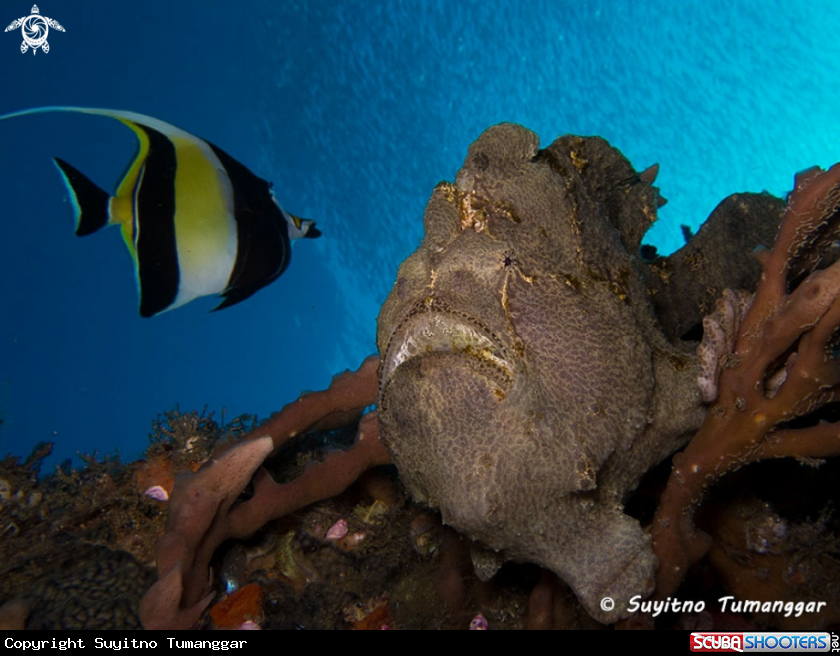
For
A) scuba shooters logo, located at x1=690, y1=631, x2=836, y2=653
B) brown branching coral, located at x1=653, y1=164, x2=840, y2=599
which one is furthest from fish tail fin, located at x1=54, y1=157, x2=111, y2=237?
scuba shooters logo, located at x1=690, y1=631, x2=836, y2=653

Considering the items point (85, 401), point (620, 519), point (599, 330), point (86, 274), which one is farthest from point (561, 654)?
point (85, 401)

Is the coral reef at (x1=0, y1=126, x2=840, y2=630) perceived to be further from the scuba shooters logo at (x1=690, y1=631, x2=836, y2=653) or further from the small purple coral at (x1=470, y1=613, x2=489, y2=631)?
the scuba shooters logo at (x1=690, y1=631, x2=836, y2=653)

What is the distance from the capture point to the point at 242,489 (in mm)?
3174

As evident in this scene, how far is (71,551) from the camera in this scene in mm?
3830

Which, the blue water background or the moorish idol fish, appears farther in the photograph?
the blue water background

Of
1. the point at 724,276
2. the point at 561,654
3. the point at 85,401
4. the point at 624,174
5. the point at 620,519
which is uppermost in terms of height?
the point at 85,401

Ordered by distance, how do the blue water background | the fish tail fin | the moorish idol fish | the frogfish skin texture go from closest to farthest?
the frogfish skin texture, the fish tail fin, the moorish idol fish, the blue water background

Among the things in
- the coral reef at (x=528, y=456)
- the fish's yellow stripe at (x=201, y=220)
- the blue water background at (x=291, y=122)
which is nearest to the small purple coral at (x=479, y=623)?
the coral reef at (x=528, y=456)

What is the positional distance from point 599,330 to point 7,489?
17.9 ft

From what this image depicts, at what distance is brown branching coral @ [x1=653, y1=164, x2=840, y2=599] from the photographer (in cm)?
259

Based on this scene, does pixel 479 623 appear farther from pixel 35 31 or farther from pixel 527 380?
pixel 35 31

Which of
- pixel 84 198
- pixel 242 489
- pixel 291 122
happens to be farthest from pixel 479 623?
pixel 291 122

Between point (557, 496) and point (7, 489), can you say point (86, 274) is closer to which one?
point (7, 489)

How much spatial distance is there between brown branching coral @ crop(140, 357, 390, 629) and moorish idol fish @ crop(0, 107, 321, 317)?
1267mm
